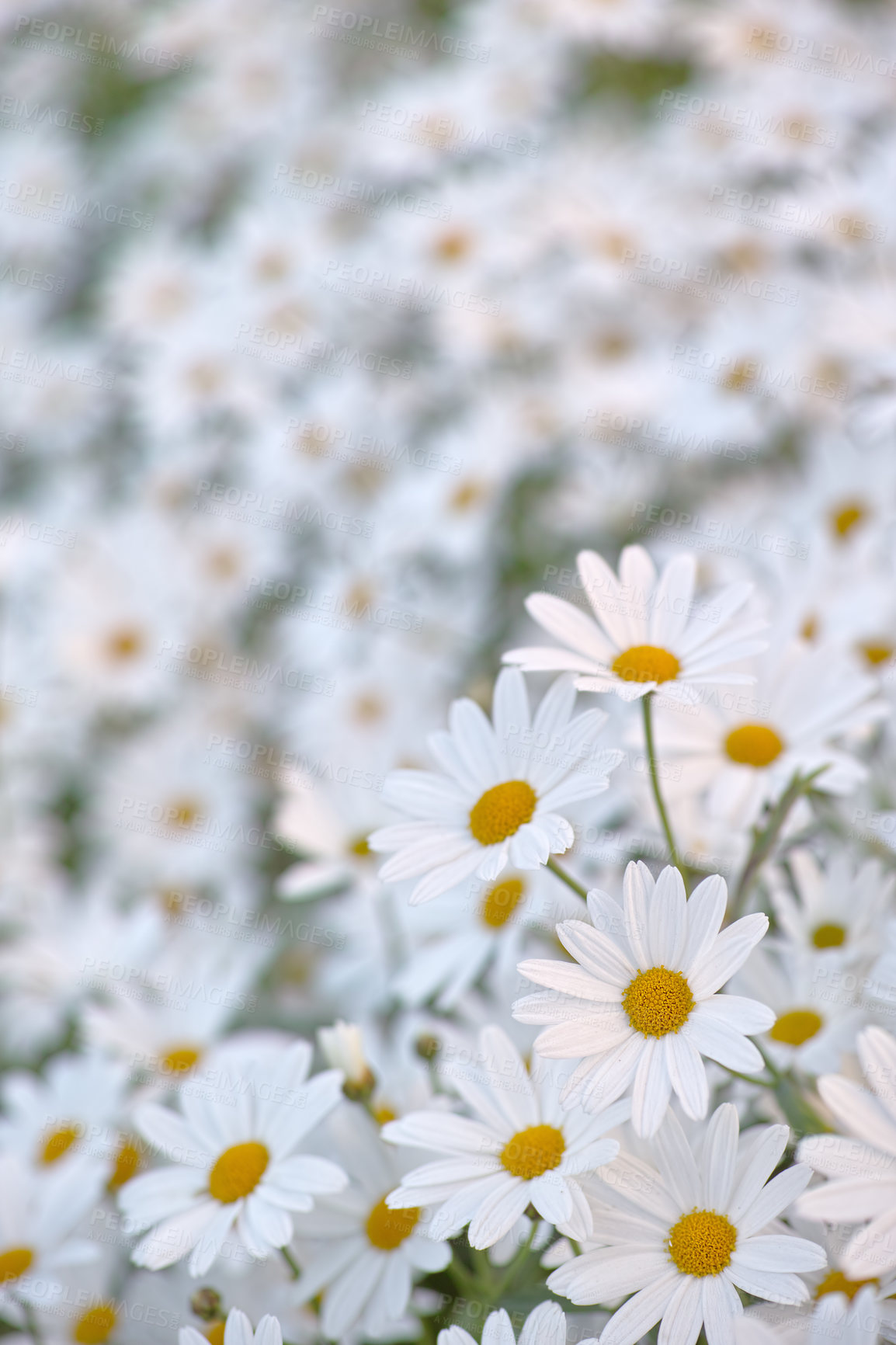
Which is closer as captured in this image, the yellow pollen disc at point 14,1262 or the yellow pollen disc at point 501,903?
the yellow pollen disc at point 14,1262

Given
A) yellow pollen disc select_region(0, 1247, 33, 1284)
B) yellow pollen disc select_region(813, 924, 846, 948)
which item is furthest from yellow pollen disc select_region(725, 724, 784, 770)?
yellow pollen disc select_region(0, 1247, 33, 1284)

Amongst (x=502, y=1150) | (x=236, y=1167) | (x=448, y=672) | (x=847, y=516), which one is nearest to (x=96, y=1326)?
(x=236, y=1167)

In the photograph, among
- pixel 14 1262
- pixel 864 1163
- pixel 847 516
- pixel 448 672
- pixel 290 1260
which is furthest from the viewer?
pixel 448 672

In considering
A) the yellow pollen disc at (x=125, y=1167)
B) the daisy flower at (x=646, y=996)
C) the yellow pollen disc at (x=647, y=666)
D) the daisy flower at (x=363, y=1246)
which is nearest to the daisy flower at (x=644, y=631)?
the yellow pollen disc at (x=647, y=666)

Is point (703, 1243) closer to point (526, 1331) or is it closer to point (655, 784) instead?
point (526, 1331)

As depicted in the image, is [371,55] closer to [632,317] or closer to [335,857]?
[632,317]

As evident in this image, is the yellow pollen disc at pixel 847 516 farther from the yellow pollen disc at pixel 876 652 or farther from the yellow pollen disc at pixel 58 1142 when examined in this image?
the yellow pollen disc at pixel 58 1142
